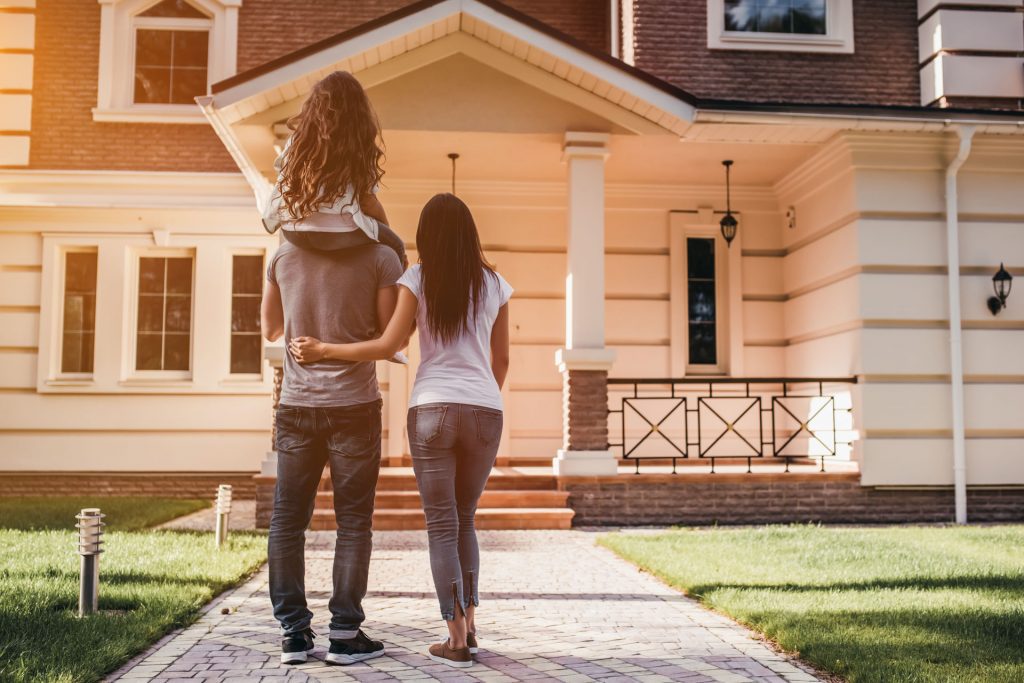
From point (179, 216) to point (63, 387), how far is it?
2.63m

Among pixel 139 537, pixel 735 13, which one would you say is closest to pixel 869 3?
pixel 735 13

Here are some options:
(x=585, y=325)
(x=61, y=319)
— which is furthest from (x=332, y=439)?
(x=61, y=319)

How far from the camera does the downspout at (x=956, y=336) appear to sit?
9508mm

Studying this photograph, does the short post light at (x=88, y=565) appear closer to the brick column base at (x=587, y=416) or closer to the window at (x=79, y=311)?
the brick column base at (x=587, y=416)

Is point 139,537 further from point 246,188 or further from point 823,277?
point 823,277

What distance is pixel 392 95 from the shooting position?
9.28 metres

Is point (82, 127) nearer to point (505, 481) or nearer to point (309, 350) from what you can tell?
point (505, 481)

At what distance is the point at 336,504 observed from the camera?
395 cm

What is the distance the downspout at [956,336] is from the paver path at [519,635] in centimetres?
444

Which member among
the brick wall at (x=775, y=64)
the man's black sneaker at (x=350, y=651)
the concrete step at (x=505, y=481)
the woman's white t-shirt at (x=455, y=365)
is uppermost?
the brick wall at (x=775, y=64)

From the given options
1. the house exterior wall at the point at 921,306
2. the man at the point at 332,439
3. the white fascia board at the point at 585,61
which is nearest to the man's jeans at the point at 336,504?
the man at the point at 332,439

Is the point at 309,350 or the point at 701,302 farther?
the point at 701,302

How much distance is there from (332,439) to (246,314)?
9094mm

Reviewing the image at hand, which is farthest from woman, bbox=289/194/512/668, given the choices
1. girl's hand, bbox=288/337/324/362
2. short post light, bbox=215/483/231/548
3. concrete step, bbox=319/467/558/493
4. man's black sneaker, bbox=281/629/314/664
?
concrete step, bbox=319/467/558/493
